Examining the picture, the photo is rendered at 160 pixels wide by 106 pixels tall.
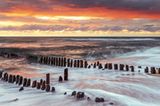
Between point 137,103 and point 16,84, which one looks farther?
point 16,84

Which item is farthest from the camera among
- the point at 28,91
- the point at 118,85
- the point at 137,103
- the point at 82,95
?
the point at 118,85

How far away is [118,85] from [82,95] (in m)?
4.53

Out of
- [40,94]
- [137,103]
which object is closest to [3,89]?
[40,94]

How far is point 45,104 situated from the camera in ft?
47.5

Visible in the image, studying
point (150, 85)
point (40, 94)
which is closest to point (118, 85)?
point (150, 85)

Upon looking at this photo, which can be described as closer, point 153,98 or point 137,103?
point 137,103

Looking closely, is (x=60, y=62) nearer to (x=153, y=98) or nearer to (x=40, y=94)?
(x=40, y=94)

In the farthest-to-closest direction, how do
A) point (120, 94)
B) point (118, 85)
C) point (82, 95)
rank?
point (118, 85) → point (120, 94) → point (82, 95)

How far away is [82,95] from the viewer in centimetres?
1544

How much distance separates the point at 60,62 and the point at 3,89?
1549cm

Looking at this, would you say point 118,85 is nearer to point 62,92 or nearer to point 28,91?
point 62,92

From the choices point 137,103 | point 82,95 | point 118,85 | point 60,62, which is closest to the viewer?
point 137,103

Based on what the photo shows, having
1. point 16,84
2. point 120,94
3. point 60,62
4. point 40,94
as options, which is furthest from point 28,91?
point 60,62

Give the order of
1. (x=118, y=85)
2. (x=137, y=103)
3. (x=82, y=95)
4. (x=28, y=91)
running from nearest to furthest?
(x=137, y=103) → (x=82, y=95) → (x=28, y=91) → (x=118, y=85)
